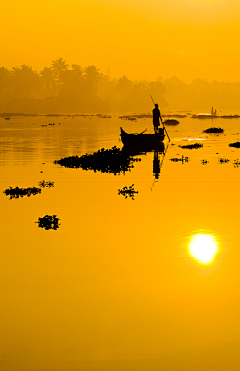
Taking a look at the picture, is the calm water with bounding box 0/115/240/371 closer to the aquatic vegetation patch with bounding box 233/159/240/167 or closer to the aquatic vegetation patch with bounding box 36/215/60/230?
the aquatic vegetation patch with bounding box 36/215/60/230

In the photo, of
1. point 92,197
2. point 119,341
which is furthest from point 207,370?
point 92,197

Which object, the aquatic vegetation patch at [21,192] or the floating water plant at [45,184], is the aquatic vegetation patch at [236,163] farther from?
the aquatic vegetation patch at [21,192]

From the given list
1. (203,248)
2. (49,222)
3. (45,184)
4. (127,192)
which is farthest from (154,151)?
(203,248)

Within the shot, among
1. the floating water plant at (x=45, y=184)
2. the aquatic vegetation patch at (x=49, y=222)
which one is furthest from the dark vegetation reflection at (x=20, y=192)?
the aquatic vegetation patch at (x=49, y=222)

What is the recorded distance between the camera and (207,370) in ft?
28.2

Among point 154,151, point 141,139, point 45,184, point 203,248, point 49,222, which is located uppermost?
point 141,139

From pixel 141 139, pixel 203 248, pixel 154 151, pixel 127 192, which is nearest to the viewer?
pixel 203 248

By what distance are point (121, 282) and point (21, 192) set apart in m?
13.7

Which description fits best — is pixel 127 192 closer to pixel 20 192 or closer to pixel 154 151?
pixel 20 192

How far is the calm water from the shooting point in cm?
920

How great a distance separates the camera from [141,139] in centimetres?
5241

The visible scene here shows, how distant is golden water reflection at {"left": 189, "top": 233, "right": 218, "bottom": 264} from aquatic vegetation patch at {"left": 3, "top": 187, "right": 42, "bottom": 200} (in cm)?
1050

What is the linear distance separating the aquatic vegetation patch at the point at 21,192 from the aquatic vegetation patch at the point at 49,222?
5.57 m

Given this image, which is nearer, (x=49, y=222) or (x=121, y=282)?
(x=121, y=282)
